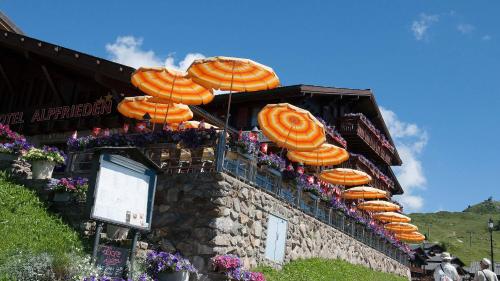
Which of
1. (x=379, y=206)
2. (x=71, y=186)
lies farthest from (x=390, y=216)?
(x=71, y=186)

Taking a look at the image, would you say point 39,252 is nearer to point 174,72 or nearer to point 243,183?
point 243,183

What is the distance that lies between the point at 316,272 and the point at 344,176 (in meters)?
9.49

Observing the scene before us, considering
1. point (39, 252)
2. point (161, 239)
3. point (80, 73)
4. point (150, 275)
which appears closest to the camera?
point (39, 252)

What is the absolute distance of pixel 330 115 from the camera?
31969 mm

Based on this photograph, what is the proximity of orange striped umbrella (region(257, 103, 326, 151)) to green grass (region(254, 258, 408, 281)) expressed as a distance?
12.1 ft

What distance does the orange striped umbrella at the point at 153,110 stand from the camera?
1805 cm

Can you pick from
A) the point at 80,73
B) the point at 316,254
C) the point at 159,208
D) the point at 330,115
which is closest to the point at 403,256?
the point at 330,115

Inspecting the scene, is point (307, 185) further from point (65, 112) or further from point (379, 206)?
point (379, 206)

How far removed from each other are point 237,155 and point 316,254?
6.06 m

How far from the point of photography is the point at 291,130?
18031 mm

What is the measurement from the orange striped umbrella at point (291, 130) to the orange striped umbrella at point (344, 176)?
274 inches

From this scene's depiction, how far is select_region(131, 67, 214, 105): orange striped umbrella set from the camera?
15750 mm

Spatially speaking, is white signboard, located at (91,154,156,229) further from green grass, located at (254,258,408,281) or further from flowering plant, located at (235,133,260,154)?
green grass, located at (254,258,408,281)

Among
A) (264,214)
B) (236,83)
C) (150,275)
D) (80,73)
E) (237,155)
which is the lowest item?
(150,275)
